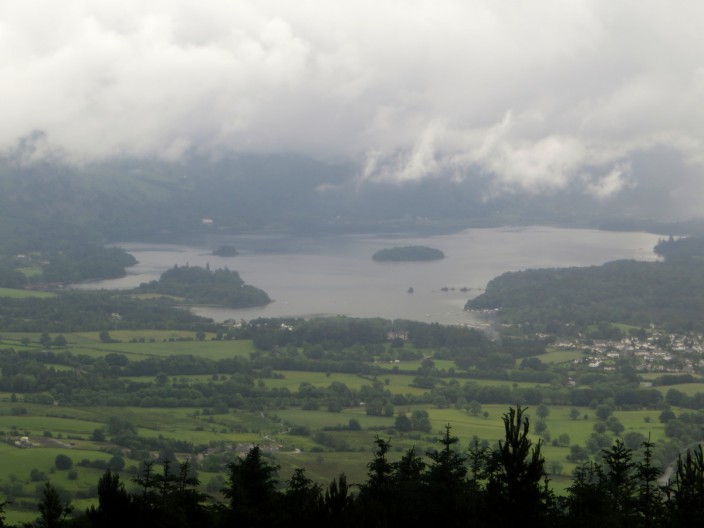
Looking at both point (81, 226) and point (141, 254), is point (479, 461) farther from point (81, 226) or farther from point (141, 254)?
point (81, 226)

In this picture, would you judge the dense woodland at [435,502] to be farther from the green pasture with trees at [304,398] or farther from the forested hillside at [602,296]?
the forested hillside at [602,296]

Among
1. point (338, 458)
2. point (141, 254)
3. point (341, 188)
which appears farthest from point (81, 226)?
point (338, 458)

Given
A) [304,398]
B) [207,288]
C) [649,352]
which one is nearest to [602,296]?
[649,352]

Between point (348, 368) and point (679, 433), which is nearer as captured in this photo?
point (679, 433)

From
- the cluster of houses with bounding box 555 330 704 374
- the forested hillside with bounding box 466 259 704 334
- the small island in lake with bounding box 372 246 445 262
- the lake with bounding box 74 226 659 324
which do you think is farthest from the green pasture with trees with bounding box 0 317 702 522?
the small island in lake with bounding box 372 246 445 262

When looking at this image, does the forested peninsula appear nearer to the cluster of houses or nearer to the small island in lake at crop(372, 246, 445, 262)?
the small island in lake at crop(372, 246, 445, 262)

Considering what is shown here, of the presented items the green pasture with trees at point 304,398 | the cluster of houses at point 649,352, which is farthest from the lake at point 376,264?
the green pasture with trees at point 304,398
